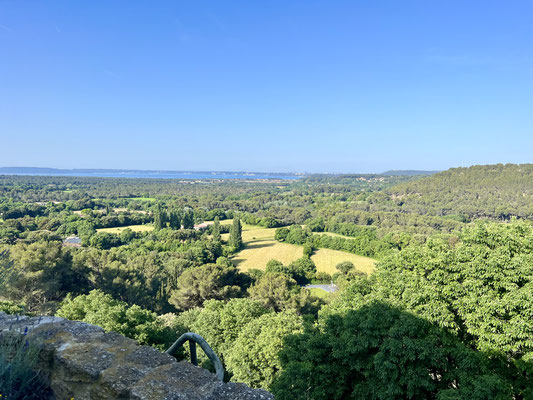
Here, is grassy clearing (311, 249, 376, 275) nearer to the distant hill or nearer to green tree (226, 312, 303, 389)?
green tree (226, 312, 303, 389)

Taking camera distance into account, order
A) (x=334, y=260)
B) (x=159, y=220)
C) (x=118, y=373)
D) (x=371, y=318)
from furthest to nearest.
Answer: (x=159, y=220), (x=334, y=260), (x=371, y=318), (x=118, y=373)

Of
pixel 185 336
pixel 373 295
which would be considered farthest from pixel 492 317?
pixel 185 336

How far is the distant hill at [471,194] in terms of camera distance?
121 meters

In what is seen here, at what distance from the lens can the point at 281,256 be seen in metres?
62.0

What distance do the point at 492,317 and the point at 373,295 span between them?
447 cm

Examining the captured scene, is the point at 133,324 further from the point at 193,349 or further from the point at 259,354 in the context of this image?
the point at 193,349

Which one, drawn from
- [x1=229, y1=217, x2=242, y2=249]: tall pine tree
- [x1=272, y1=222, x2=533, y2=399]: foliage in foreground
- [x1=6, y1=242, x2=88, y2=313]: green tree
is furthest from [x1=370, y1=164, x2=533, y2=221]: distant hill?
[x1=6, y1=242, x2=88, y2=313]: green tree

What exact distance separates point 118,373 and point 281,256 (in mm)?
59678

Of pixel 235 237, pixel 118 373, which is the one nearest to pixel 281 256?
pixel 235 237

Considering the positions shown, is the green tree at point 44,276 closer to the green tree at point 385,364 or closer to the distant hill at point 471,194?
the green tree at point 385,364

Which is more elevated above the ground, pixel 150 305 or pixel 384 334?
pixel 384 334

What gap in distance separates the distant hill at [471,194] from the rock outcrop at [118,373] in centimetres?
13154

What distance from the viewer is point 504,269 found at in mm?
10164

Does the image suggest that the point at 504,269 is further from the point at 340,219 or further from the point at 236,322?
the point at 340,219
